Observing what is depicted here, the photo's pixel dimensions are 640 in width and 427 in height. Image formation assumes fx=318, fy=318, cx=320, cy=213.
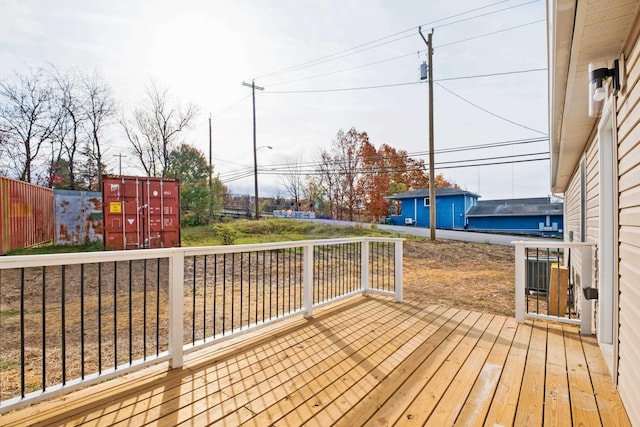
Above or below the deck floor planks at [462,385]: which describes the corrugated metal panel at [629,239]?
above

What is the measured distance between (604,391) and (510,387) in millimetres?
555

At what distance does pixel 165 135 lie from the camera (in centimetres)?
→ 1797

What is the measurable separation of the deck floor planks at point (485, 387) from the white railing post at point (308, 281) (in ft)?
5.75

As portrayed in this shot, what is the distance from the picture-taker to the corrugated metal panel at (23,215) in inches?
290

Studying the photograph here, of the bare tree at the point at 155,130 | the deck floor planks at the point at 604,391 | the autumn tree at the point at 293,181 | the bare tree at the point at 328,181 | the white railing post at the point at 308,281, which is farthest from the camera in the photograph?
the autumn tree at the point at 293,181

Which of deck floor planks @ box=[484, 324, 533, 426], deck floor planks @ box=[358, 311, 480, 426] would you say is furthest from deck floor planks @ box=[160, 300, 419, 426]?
deck floor planks @ box=[484, 324, 533, 426]

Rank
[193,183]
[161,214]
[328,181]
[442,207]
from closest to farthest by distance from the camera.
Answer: [161,214]
[193,183]
[442,207]
[328,181]

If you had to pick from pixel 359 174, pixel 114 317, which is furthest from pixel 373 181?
pixel 114 317

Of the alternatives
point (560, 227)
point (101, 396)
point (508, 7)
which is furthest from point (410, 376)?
point (560, 227)

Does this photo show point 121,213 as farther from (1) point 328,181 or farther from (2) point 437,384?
(1) point 328,181

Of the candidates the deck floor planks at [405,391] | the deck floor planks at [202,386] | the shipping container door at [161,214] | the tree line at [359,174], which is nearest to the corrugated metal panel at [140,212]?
the shipping container door at [161,214]

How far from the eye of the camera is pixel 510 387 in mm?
2062

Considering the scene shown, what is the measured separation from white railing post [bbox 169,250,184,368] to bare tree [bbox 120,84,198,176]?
57.1ft

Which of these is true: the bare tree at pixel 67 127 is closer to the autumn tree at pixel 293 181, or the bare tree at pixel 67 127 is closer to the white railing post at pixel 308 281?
the autumn tree at pixel 293 181
